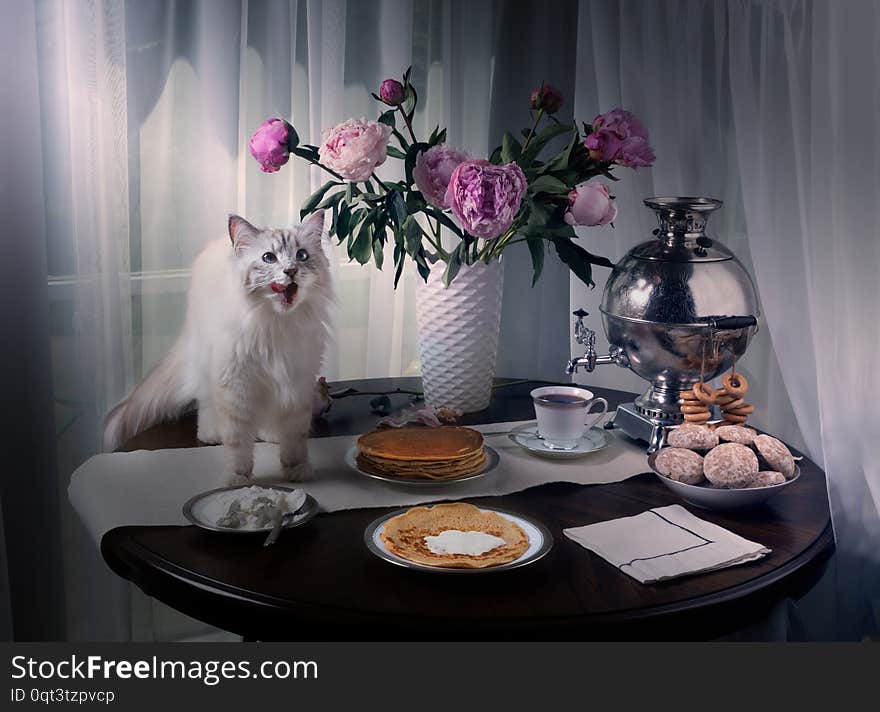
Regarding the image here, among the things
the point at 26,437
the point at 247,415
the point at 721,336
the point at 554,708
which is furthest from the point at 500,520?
the point at 26,437

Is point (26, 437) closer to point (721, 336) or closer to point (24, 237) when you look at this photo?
point (24, 237)

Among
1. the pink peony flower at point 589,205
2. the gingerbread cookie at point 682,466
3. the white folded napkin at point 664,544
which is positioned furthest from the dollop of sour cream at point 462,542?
the pink peony flower at point 589,205

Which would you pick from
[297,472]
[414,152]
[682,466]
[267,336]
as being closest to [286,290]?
[267,336]

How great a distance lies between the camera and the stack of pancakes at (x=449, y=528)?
3.09ft

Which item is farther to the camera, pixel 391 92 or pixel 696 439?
pixel 391 92

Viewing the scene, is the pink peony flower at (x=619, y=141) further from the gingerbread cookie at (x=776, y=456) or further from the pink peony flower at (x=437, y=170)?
the gingerbread cookie at (x=776, y=456)

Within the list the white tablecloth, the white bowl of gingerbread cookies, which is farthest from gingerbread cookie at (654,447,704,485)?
the white tablecloth

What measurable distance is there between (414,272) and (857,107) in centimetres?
116

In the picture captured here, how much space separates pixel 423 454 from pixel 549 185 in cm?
51

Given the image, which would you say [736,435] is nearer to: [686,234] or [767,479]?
[767,479]

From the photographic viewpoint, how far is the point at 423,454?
1214 millimetres

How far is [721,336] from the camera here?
1.35m

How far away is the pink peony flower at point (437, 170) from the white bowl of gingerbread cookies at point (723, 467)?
1.70 ft

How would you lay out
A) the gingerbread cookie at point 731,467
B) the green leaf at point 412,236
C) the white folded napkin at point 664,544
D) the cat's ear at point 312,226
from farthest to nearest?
the green leaf at point 412,236 < the cat's ear at point 312,226 < the gingerbread cookie at point 731,467 < the white folded napkin at point 664,544
